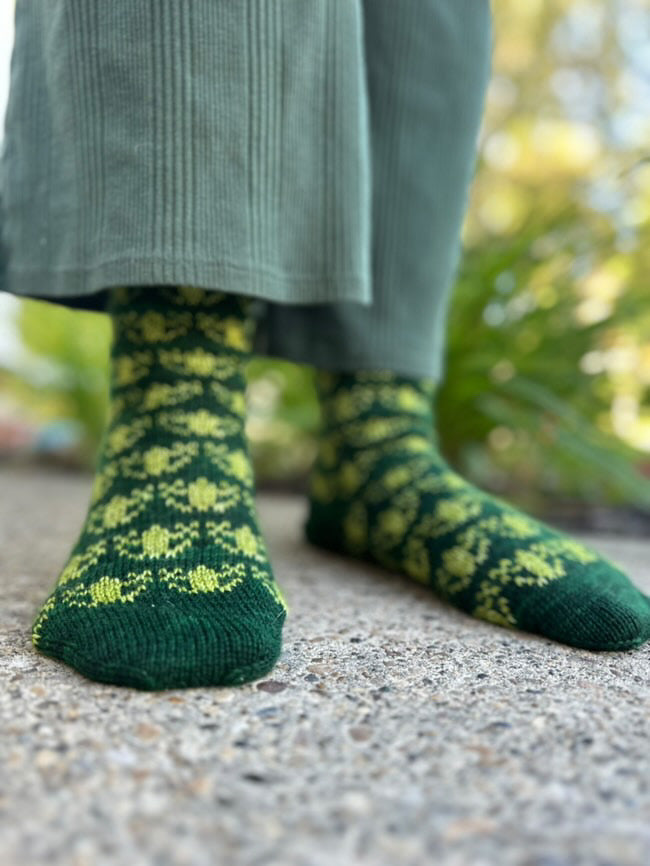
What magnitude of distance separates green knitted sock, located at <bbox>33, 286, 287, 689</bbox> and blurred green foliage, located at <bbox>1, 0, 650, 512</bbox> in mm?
595

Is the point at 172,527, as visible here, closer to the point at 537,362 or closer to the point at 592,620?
the point at 592,620

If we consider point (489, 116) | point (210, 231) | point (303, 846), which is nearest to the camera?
point (303, 846)

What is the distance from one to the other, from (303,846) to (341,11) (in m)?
0.54

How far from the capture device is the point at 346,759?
37 centimetres

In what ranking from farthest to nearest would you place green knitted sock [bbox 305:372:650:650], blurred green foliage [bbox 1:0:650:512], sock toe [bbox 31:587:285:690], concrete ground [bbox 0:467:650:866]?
blurred green foliage [bbox 1:0:650:512] → green knitted sock [bbox 305:372:650:650] → sock toe [bbox 31:587:285:690] → concrete ground [bbox 0:467:650:866]

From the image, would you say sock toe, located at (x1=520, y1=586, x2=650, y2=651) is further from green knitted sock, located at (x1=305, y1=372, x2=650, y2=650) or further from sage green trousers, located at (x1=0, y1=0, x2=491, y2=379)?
sage green trousers, located at (x1=0, y1=0, x2=491, y2=379)

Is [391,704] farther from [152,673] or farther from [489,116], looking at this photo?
[489,116]

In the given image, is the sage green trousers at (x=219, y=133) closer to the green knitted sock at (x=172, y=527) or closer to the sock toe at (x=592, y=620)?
the green knitted sock at (x=172, y=527)

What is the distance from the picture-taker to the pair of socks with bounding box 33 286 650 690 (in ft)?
1.51

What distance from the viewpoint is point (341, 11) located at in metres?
0.58

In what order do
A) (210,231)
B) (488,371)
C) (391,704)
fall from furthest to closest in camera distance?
(488,371) → (210,231) → (391,704)

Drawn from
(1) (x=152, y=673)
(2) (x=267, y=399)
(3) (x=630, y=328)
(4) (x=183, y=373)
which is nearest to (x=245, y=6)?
(4) (x=183, y=373)

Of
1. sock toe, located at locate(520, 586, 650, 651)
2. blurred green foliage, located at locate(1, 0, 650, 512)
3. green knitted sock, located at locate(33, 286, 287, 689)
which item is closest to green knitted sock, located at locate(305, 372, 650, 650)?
sock toe, located at locate(520, 586, 650, 651)

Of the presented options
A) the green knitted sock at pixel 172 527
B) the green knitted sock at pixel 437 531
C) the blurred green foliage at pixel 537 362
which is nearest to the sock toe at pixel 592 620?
the green knitted sock at pixel 437 531
